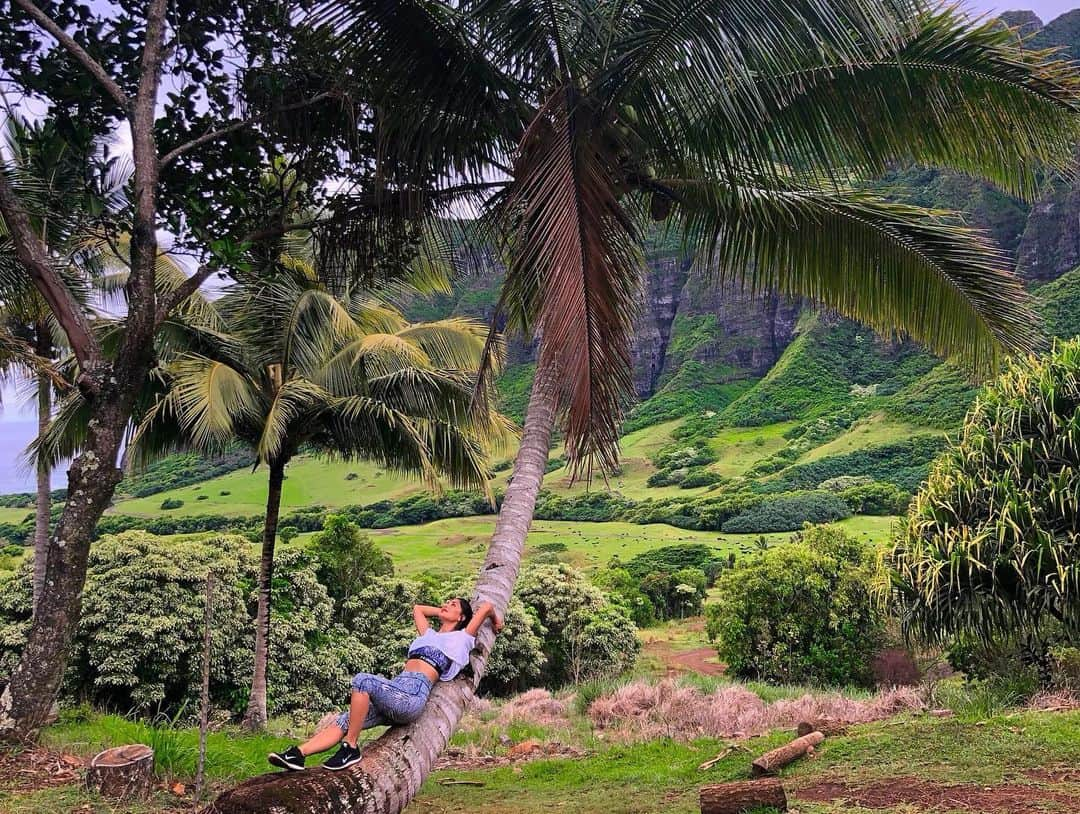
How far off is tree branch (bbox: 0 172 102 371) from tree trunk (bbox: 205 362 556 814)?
3400 millimetres

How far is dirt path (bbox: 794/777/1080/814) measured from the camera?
4.73 metres

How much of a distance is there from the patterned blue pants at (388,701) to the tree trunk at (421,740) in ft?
0.26

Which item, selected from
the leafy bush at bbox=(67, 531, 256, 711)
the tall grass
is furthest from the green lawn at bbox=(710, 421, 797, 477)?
the tall grass

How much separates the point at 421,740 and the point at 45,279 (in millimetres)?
4436

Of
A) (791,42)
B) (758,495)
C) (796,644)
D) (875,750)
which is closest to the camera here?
Result: (791,42)

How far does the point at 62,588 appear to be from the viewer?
5602 mm

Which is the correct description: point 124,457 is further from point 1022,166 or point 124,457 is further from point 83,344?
point 1022,166

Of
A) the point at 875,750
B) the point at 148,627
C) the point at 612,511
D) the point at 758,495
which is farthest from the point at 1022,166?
the point at 612,511

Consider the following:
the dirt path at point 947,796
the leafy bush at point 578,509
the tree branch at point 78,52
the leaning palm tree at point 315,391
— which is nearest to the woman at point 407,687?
the dirt path at point 947,796

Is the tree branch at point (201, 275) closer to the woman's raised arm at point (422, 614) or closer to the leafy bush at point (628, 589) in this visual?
the woman's raised arm at point (422, 614)

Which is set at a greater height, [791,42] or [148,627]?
[791,42]

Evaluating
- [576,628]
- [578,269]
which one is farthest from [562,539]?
[578,269]

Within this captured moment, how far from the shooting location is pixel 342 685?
1530cm

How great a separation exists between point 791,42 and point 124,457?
369 inches
